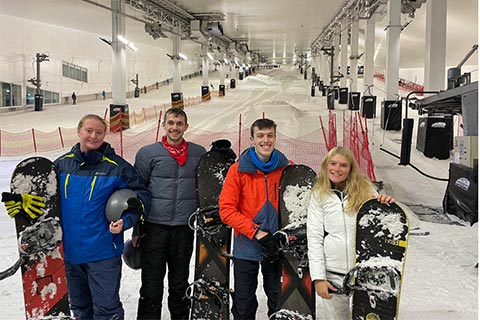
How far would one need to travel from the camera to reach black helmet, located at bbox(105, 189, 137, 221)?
95.7 inches

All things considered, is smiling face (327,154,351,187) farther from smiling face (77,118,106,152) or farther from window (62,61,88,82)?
window (62,61,88,82)

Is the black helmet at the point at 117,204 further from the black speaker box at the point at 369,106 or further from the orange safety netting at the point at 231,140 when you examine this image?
the black speaker box at the point at 369,106

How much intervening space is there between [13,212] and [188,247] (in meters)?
1.10

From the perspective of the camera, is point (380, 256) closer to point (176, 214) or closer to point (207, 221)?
point (207, 221)

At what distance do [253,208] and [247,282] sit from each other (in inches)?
17.8

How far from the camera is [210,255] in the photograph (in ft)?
9.36

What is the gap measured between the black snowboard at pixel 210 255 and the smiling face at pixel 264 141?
491 millimetres

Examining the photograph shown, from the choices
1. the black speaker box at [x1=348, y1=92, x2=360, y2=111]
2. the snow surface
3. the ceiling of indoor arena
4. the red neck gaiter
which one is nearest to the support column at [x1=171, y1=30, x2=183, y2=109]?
the ceiling of indoor arena

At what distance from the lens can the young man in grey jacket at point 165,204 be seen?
2766 millimetres

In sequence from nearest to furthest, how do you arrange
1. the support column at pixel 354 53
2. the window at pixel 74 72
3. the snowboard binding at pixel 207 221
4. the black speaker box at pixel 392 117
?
the snowboard binding at pixel 207 221 < the black speaker box at pixel 392 117 < the support column at pixel 354 53 < the window at pixel 74 72

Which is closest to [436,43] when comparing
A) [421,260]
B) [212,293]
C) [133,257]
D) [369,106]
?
[369,106]

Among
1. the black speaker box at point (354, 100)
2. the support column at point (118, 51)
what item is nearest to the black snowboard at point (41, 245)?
the support column at point (118, 51)

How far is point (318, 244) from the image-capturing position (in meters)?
2.28

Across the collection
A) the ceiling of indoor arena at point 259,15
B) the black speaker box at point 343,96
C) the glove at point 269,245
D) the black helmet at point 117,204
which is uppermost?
the ceiling of indoor arena at point 259,15
